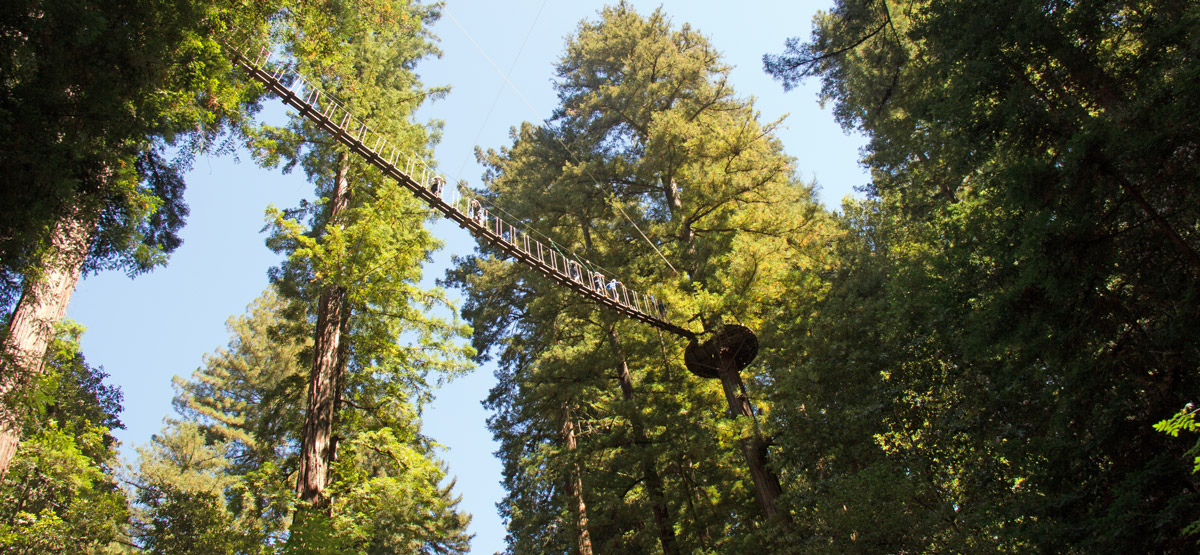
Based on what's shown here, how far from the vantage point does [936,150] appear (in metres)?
9.60

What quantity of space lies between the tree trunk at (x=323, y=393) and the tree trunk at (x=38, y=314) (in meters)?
3.00

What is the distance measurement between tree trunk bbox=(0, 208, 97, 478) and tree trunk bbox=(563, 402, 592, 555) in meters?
7.33

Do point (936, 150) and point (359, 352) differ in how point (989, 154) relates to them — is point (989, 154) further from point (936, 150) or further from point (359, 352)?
point (359, 352)

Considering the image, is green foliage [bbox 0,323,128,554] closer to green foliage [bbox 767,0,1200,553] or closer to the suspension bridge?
the suspension bridge

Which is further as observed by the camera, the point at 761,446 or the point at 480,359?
the point at 480,359

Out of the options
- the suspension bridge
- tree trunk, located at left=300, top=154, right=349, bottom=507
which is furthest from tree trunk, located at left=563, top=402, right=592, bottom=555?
tree trunk, located at left=300, top=154, right=349, bottom=507

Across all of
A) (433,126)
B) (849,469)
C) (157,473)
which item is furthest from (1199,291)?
(157,473)

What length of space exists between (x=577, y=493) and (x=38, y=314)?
9011 mm

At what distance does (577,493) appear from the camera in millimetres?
11906

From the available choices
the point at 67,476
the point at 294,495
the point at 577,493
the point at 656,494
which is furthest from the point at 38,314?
the point at 577,493

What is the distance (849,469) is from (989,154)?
4077mm

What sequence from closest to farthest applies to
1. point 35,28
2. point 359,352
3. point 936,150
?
point 35,28 → point 359,352 → point 936,150

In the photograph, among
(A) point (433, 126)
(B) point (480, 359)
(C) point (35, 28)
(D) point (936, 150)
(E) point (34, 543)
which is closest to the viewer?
(C) point (35, 28)

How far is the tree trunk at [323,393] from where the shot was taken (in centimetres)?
712
